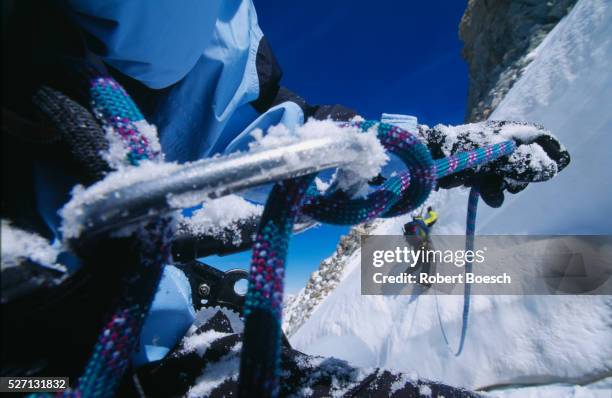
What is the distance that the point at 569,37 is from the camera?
1.80m

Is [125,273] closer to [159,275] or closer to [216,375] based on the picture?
[159,275]

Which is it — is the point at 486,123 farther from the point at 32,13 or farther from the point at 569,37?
the point at 569,37

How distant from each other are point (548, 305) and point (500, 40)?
21.0ft

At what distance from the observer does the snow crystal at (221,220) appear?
0.44 metres

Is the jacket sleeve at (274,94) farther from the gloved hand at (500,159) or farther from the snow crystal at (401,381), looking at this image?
the snow crystal at (401,381)

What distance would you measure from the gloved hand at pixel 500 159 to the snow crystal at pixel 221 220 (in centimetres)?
50

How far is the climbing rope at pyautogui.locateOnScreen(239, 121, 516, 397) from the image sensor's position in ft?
0.81

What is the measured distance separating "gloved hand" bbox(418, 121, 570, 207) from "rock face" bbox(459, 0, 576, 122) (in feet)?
14.2

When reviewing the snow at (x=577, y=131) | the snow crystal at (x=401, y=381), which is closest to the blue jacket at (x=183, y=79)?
the snow crystal at (x=401, y=381)

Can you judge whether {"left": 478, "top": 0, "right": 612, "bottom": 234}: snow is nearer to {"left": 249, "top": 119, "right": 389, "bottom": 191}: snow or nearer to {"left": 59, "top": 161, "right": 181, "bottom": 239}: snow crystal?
{"left": 249, "top": 119, "right": 389, "bottom": 191}: snow

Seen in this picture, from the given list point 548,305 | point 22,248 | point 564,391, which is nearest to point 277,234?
point 22,248

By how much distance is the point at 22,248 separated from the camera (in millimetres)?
264

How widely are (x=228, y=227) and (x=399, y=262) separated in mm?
2559

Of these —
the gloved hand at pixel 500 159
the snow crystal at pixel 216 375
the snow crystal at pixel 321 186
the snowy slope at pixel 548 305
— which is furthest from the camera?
the snowy slope at pixel 548 305
